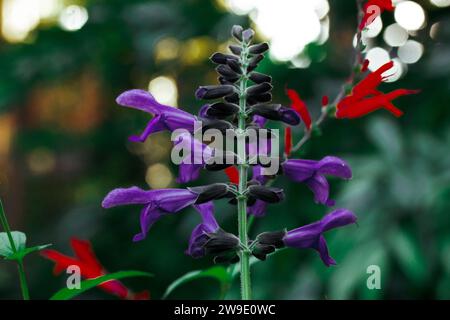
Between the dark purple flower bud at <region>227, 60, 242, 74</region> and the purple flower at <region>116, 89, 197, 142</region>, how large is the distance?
7 cm

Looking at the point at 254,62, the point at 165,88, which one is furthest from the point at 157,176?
the point at 254,62

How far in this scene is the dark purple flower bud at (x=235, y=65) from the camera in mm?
615

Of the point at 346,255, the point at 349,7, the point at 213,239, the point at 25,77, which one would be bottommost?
the point at 346,255

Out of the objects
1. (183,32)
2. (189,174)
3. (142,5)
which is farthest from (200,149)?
(142,5)

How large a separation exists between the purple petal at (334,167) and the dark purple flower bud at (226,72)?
0.40 ft

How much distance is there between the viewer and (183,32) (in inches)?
102

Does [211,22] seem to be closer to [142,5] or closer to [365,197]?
[142,5]

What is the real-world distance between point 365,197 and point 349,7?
1110 mm

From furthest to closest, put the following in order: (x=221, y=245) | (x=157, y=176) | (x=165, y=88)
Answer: (x=157, y=176)
(x=165, y=88)
(x=221, y=245)

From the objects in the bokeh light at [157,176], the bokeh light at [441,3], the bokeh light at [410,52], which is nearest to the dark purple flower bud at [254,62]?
the bokeh light at [410,52]

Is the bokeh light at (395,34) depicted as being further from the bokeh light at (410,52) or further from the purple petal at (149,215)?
the purple petal at (149,215)

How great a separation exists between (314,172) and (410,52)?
1.88 metres

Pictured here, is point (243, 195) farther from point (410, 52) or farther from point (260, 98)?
point (410, 52)

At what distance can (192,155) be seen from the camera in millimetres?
618
